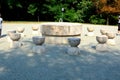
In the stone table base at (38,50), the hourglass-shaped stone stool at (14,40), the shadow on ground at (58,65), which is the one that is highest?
A: the hourglass-shaped stone stool at (14,40)

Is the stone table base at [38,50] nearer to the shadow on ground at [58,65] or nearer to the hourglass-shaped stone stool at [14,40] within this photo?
the shadow on ground at [58,65]

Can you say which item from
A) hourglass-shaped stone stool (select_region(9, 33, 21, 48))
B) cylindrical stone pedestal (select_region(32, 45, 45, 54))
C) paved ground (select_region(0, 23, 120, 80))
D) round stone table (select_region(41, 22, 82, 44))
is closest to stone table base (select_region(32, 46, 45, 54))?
cylindrical stone pedestal (select_region(32, 45, 45, 54))

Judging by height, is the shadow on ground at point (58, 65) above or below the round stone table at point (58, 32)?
below

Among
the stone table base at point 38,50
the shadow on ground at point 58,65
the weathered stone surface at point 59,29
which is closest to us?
the shadow on ground at point 58,65

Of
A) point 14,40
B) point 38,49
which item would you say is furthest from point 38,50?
point 14,40

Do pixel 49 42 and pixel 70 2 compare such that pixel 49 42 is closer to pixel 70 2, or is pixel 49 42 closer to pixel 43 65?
pixel 43 65

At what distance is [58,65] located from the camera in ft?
30.0

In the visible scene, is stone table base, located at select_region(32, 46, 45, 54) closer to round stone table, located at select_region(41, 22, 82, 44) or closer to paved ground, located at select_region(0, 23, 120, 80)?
paved ground, located at select_region(0, 23, 120, 80)

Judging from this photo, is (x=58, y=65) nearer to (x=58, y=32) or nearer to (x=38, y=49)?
(x=38, y=49)

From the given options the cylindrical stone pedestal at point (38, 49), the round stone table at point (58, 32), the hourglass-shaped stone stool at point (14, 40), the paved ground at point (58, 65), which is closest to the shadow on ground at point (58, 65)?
the paved ground at point (58, 65)

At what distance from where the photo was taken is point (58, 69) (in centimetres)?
862

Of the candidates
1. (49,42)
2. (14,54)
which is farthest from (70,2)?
(14,54)

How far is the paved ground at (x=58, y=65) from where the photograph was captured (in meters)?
7.83

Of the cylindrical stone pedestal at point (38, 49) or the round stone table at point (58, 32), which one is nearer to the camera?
the cylindrical stone pedestal at point (38, 49)
